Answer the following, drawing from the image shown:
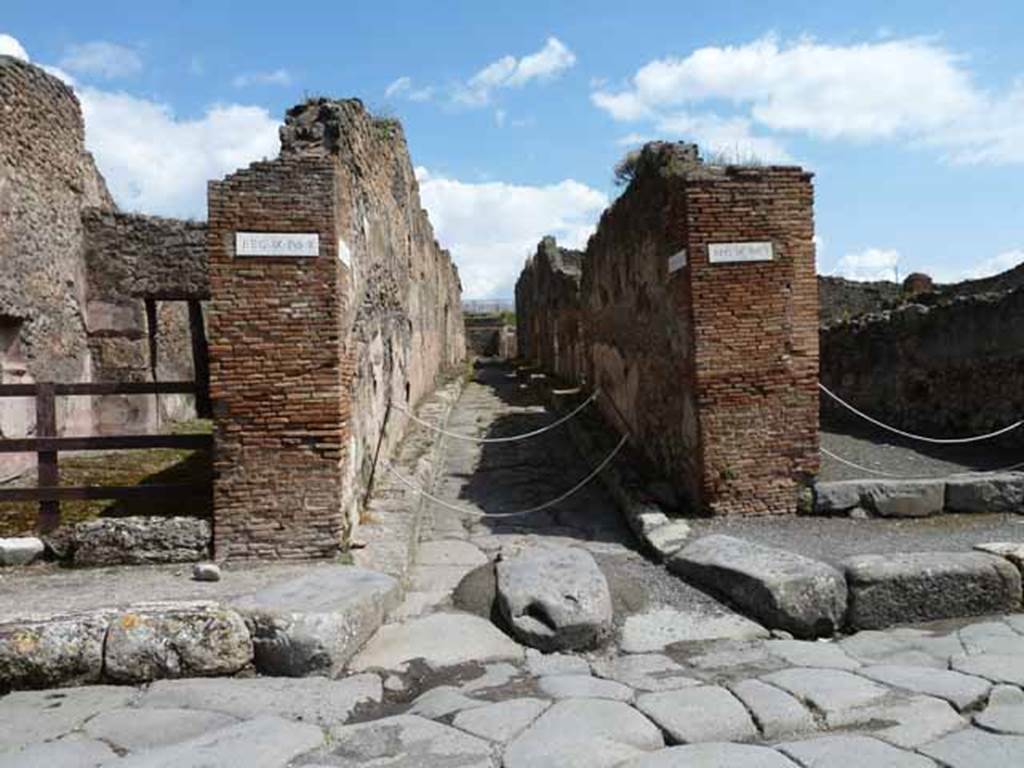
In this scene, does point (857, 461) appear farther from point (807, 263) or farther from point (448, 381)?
point (448, 381)

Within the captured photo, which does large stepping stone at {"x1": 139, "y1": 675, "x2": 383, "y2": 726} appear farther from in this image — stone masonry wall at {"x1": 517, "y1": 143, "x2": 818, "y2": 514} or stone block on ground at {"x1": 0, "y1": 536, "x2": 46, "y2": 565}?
stone masonry wall at {"x1": 517, "y1": 143, "x2": 818, "y2": 514}

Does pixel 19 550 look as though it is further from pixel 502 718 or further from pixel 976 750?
pixel 976 750

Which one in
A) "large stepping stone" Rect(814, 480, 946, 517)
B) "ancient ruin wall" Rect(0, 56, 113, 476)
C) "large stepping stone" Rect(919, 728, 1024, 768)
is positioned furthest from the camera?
"ancient ruin wall" Rect(0, 56, 113, 476)

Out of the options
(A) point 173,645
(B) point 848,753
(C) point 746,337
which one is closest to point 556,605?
(B) point 848,753

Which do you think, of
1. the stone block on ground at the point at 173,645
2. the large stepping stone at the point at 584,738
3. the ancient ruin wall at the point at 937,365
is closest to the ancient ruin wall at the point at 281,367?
the stone block on ground at the point at 173,645

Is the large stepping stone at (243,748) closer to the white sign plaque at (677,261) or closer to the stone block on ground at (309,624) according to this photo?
the stone block on ground at (309,624)

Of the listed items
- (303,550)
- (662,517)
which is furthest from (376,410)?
(662,517)

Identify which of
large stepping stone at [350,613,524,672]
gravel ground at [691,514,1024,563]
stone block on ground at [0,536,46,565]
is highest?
stone block on ground at [0,536,46,565]

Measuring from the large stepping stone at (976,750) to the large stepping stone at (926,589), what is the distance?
140 cm

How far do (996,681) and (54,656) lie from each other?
14.0 feet

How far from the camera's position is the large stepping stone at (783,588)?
170 inches

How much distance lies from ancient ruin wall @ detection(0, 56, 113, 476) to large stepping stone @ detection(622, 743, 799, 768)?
7.69 m

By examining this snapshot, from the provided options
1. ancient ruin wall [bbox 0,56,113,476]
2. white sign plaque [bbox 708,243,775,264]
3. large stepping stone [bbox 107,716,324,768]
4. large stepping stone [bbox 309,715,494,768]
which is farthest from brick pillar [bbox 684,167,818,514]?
ancient ruin wall [bbox 0,56,113,476]

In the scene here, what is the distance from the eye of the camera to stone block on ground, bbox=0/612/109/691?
11.7 ft
